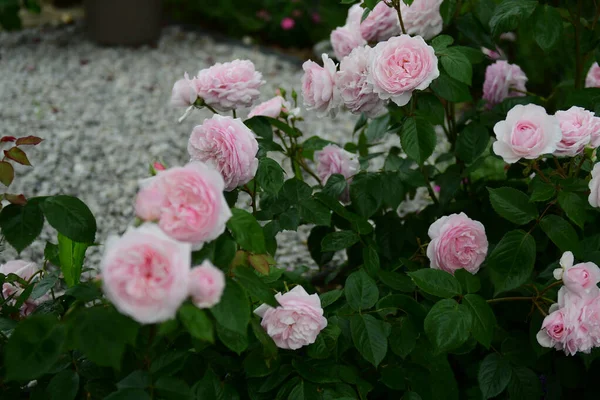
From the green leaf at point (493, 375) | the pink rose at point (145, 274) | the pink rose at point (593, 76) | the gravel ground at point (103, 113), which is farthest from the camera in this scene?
the gravel ground at point (103, 113)

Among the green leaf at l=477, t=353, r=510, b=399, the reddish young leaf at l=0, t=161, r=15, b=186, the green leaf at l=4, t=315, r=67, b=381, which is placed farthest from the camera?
the green leaf at l=477, t=353, r=510, b=399

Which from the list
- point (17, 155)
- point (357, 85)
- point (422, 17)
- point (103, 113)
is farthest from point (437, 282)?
point (103, 113)

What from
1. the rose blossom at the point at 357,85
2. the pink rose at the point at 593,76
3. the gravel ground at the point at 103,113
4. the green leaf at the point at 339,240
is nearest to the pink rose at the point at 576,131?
the rose blossom at the point at 357,85

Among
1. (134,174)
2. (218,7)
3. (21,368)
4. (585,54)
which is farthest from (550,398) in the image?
(218,7)

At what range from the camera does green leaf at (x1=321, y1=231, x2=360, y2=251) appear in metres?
1.59

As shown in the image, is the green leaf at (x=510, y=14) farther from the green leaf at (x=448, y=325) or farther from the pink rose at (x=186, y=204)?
the pink rose at (x=186, y=204)

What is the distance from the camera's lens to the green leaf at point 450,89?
1.56 meters

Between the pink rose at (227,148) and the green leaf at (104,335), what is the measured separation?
0.39m

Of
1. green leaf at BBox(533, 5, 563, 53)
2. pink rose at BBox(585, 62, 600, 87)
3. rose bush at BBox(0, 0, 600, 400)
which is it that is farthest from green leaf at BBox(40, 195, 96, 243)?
pink rose at BBox(585, 62, 600, 87)

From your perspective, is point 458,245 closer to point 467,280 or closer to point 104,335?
point 467,280

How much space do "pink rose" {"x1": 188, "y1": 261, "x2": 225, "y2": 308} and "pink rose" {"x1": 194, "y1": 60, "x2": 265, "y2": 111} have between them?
26.0 inches

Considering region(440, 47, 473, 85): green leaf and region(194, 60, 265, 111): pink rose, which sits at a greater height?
region(440, 47, 473, 85): green leaf

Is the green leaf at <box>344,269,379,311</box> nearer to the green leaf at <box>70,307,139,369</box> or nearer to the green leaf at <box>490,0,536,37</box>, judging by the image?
the green leaf at <box>70,307,139,369</box>

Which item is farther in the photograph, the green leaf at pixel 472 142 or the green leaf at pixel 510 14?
the green leaf at pixel 472 142
